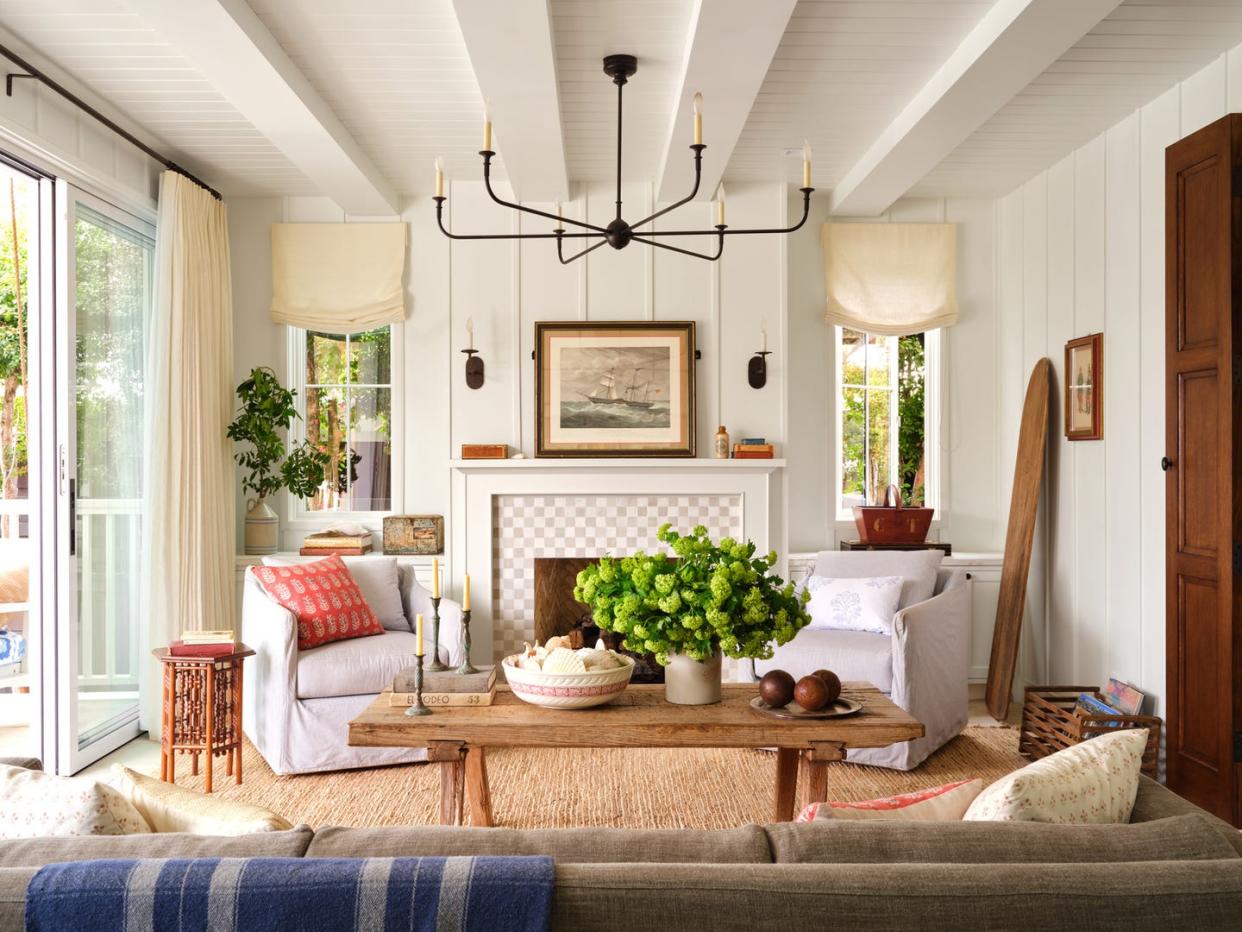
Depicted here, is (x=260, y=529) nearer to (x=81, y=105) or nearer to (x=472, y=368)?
(x=472, y=368)

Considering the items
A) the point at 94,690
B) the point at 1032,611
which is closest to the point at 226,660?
the point at 94,690

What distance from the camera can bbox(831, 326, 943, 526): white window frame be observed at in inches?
210

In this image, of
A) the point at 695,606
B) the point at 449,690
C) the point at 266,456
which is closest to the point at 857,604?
the point at 695,606

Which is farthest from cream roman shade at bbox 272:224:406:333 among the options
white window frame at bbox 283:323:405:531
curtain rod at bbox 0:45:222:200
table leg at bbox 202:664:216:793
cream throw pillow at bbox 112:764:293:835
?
cream throw pillow at bbox 112:764:293:835

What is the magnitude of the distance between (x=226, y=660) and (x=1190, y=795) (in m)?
3.47

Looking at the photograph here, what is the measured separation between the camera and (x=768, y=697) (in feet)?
9.14

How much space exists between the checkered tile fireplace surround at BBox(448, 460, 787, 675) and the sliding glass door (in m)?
1.48

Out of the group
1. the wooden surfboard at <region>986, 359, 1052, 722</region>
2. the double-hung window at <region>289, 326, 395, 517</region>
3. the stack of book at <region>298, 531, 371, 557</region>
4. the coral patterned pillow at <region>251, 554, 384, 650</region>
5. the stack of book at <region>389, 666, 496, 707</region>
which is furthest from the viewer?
the double-hung window at <region>289, 326, 395, 517</region>

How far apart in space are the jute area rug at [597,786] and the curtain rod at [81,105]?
254 cm

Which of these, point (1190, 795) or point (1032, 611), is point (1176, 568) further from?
point (1032, 611)

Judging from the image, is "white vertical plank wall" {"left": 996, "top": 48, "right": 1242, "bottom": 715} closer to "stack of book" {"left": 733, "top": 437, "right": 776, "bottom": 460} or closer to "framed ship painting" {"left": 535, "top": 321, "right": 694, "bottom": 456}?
"stack of book" {"left": 733, "top": 437, "right": 776, "bottom": 460}

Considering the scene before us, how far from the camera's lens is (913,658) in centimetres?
381

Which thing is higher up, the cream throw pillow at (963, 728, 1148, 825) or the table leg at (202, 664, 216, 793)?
the cream throw pillow at (963, 728, 1148, 825)

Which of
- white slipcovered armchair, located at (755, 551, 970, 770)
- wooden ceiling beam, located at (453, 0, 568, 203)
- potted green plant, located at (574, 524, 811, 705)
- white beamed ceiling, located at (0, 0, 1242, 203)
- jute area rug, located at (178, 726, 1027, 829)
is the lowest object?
jute area rug, located at (178, 726, 1027, 829)
